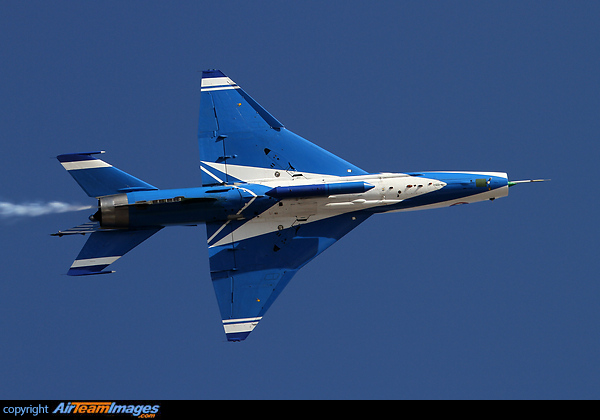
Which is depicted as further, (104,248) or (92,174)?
(104,248)

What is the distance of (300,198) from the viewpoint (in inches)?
818

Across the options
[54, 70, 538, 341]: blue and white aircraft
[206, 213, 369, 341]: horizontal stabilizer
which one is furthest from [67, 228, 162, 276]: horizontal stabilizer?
[206, 213, 369, 341]: horizontal stabilizer

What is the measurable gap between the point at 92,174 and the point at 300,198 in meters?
4.78

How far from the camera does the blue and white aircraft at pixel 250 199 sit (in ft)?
66.5

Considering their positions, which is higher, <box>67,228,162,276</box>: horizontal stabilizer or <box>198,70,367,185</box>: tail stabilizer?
<box>198,70,367,185</box>: tail stabilizer

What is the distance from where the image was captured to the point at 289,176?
21.1 meters
